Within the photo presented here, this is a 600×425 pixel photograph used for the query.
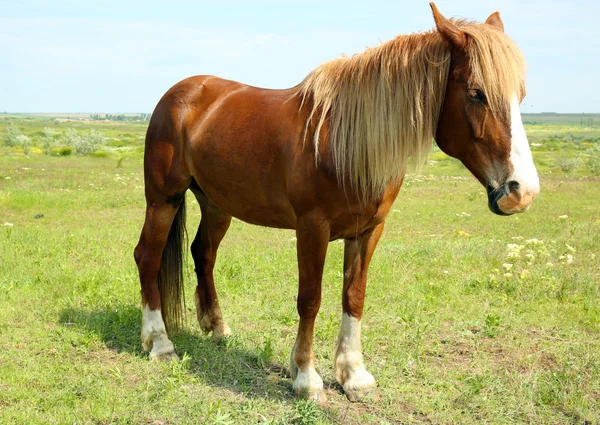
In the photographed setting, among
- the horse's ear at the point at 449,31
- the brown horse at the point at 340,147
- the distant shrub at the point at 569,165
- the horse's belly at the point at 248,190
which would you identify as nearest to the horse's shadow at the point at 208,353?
the brown horse at the point at 340,147

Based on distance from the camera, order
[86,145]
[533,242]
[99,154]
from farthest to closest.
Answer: [86,145] < [99,154] < [533,242]

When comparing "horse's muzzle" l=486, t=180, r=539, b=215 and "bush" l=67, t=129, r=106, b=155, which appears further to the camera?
"bush" l=67, t=129, r=106, b=155

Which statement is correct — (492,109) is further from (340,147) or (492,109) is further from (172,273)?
(172,273)

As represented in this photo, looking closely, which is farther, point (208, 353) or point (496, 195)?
point (208, 353)

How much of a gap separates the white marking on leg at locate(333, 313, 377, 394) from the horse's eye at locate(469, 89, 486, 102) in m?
1.86

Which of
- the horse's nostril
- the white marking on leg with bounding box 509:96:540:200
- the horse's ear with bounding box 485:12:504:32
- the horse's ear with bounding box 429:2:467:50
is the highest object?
the horse's ear with bounding box 485:12:504:32

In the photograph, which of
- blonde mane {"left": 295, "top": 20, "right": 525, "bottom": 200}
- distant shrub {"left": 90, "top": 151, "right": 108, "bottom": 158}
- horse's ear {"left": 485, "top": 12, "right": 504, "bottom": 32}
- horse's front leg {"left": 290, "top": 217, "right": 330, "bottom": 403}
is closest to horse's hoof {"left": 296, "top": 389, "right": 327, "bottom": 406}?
horse's front leg {"left": 290, "top": 217, "right": 330, "bottom": 403}

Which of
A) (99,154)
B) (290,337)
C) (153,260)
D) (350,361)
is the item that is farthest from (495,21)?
(99,154)

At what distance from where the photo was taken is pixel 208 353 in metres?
4.81

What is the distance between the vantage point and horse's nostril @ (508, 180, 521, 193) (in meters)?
3.02

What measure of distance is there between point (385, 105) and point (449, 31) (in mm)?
612

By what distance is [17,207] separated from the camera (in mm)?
12250

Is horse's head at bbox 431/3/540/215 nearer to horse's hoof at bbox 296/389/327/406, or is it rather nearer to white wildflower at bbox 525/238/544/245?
horse's hoof at bbox 296/389/327/406

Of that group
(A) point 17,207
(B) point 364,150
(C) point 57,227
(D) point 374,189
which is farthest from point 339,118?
(A) point 17,207
